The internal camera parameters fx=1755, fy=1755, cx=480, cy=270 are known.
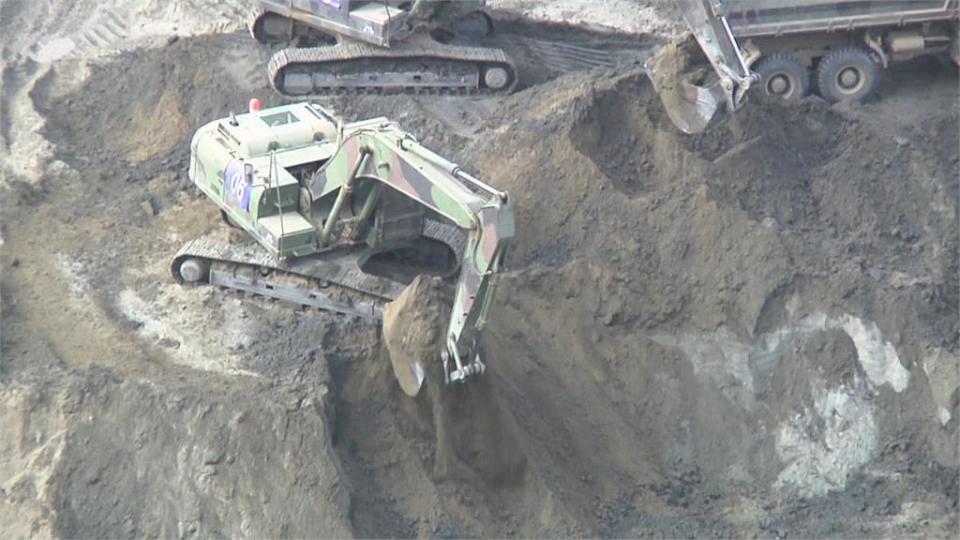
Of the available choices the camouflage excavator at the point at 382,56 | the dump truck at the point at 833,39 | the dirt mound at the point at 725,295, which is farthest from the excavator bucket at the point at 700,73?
the camouflage excavator at the point at 382,56

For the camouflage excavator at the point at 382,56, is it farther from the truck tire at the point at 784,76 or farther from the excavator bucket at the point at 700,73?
the excavator bucket at the point at 700,73

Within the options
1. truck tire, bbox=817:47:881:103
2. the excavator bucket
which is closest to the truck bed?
truck tire, bbox=817:47:881:103

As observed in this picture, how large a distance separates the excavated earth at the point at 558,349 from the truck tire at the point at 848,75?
0.27 metres

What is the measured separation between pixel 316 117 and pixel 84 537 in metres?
5.84

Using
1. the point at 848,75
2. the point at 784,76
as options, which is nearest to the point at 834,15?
the point at 848,75

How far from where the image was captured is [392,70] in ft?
77.4

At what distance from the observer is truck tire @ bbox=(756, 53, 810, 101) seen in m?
23.1

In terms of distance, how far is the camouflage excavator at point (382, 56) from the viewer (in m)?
23.2

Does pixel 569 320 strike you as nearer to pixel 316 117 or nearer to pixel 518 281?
pixel 518 281

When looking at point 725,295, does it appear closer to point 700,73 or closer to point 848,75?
point 700,73

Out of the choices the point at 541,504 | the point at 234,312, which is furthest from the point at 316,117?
the point at 541,504

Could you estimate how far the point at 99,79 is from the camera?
974 inches

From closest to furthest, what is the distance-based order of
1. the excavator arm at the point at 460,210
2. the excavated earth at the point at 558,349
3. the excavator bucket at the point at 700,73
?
the excavator arm at the point at 460,210 < the excavated earth at the point at 558,349 < the excavator bucket at the point at 700,73

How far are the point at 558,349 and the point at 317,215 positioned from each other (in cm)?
292
